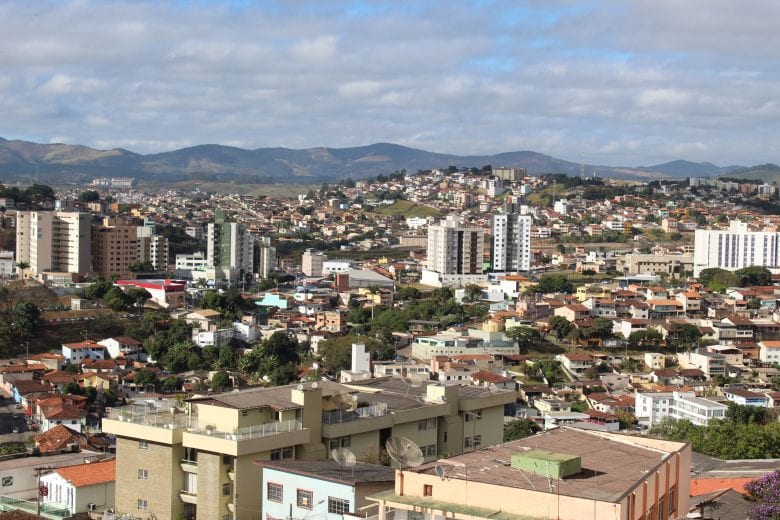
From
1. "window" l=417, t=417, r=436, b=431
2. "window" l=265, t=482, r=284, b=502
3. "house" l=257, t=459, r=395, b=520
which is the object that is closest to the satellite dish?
"house" l=257, t=459, r=395, b=520

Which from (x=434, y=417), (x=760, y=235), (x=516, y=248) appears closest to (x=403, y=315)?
(x=516, y=248)

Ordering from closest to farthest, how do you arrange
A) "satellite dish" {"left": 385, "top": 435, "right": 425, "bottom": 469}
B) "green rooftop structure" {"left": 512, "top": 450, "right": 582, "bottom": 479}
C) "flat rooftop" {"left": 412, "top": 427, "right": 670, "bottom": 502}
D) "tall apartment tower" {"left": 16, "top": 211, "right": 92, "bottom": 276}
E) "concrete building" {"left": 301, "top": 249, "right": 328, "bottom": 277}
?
1. "flat rooftop" {"left": 412, "top": 427, "right": 670, "bottom": 502}
2. "green rooftop structure" {"left": 512, "top": 450, "right": 582, "bottom": 479}
3. "satellite dish" {"left": 385, "top": 435, "right": 425, "bottom": 469}
4. "tall apartment tower" {"left": 16, "top": 211, "right": 92, "bottom": 276}
5. "concrete building" {"left": 301, "top": 249, "right": 328, "bottom": 277}

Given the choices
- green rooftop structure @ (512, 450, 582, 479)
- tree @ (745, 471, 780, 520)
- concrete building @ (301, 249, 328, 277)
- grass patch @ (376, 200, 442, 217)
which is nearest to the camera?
green rooftop structure @ (512, 450, 582, 479)

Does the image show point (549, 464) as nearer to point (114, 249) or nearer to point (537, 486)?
point (537, 486)

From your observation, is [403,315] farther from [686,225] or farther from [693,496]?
[686,225]

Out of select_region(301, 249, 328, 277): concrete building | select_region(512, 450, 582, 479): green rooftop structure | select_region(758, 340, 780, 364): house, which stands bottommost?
select_region(758, 340, 780, 364): house

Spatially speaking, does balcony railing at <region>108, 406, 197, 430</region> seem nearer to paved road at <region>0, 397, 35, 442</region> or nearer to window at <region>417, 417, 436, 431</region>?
window at <region>417, 417, 436, 431</region>

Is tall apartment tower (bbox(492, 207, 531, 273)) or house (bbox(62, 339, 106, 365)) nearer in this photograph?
house (bbox(62, 339, 106, 365))
